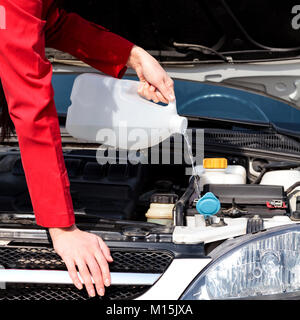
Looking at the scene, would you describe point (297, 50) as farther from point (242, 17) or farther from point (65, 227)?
point (65, 227)

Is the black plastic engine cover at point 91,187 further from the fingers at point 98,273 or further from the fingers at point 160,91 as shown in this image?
the fingers at point 98,273

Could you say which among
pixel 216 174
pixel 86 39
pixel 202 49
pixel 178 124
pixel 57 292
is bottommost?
pixel 57 292

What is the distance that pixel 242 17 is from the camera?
228cm

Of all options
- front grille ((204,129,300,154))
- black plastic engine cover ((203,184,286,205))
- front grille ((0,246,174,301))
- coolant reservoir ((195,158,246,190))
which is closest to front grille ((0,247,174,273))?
front grille ((0,246,174,301))

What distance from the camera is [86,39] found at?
1.79 metres

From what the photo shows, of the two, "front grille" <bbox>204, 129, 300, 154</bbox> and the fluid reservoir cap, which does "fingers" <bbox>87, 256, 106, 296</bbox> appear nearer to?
the fluid reservoir cap

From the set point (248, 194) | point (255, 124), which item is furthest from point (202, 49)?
point (248, 194)

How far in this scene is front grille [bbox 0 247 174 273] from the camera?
129 centimetres

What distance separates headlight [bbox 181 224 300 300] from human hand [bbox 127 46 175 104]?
0.57 meters

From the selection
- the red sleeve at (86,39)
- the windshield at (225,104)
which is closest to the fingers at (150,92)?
the red sleeve at (86,39)

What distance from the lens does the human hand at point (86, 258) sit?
4.06ft

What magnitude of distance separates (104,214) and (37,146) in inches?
19.1

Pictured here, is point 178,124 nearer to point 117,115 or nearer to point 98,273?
point 117,115

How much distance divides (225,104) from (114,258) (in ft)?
4.13
